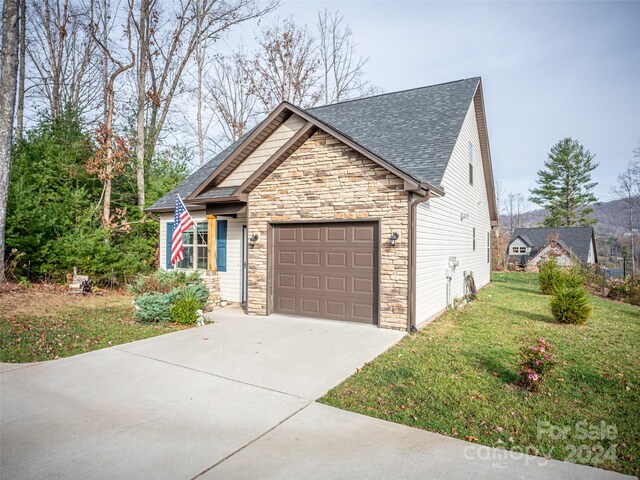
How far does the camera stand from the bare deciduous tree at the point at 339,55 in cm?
2489

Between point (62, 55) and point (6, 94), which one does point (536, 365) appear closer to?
point (6, 94)

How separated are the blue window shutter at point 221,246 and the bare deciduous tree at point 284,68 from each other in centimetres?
1470

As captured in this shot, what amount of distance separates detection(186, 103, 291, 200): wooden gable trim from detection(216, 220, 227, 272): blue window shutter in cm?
119

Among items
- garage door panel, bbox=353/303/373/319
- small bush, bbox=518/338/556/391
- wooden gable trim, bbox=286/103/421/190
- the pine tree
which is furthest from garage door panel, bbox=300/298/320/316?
the pine tree

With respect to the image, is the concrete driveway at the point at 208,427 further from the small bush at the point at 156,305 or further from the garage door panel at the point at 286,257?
Result: the garage door panel at the point at 286,257

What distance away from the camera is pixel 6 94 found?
11.0 meters

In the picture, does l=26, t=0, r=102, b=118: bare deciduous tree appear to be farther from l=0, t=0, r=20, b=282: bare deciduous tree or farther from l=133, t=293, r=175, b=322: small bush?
l=133, t=293, r=175, b=322: small bush

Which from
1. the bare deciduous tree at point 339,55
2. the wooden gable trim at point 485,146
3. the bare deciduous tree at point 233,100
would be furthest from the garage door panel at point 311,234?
Result: the bare deciduous tree at point 339,55

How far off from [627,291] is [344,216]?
40.9 ft

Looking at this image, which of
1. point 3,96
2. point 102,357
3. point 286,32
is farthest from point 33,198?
point 286,32

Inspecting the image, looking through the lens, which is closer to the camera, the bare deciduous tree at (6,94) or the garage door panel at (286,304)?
the garage door panel at (286,304)

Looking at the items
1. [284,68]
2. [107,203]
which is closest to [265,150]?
[107,203]

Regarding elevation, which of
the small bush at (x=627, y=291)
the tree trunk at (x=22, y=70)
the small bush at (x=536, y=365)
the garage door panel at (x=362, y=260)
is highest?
the tree trunk at (x=22, y=70)

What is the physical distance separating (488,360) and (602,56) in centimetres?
1448
